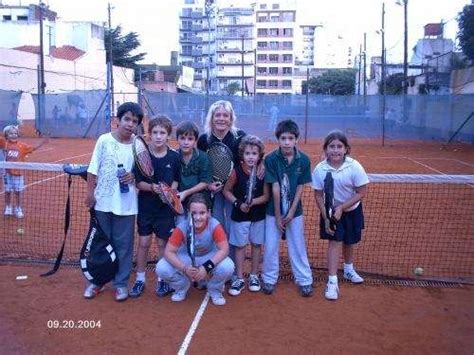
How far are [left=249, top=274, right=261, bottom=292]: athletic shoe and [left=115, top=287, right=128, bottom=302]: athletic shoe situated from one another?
3.97 ft

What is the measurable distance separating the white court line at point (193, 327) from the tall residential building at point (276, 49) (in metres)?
85.4

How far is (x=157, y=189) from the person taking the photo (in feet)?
15.0

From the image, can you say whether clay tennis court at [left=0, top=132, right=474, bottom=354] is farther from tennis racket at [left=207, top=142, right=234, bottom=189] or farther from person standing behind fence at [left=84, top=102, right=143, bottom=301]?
tennis racket at [left=207, top=142, right=234, bottom=189]

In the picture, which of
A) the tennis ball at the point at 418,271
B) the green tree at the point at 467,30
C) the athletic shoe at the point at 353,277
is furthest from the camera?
the green tree at the point at 467,30

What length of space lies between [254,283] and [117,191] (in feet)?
5.32

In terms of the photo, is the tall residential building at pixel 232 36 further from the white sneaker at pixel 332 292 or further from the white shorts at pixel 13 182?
the white sneaker at pixel 332 292

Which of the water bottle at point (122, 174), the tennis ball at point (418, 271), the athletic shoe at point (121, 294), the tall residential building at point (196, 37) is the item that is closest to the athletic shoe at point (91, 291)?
the athletic shoe at point (121, 294)

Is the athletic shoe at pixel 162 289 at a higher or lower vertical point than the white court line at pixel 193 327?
higher

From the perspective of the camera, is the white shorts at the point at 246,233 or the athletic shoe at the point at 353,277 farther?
the athletic shoe at the point at 353,277

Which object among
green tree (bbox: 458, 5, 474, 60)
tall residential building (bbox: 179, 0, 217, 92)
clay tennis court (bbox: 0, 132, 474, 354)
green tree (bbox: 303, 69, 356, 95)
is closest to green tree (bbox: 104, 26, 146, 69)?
green tree (bbox: 303, 69, 356, 95)

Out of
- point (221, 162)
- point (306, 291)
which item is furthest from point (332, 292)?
point (221, 162)

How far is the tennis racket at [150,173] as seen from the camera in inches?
180

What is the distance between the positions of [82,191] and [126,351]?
6.80 metres

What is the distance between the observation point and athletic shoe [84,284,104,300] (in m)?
4.85
